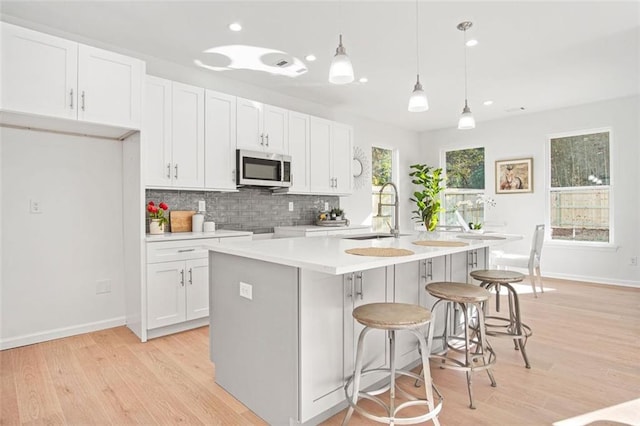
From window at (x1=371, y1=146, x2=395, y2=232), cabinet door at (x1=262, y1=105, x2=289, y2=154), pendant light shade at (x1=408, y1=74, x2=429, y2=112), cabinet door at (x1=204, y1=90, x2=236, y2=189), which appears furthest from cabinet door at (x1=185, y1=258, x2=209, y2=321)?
window at (x1=371, y1=146, x2=395, y2=232)

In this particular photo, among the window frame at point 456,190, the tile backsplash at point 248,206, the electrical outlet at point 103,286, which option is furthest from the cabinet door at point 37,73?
the window frame at point 456,190

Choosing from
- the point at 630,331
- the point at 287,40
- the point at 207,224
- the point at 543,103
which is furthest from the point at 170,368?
the point at 543,103

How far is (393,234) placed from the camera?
9.95 feet

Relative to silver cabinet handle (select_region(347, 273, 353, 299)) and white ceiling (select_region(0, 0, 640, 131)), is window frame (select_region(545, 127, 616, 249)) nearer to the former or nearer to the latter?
white ceiling (select_region(0, 0, 640, 131))

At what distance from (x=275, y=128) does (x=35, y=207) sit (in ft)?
8.19

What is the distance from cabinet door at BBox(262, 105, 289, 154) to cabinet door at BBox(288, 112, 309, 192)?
99 mm

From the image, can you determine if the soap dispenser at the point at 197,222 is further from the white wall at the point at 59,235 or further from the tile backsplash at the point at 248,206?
the white wall at the point at 59,235

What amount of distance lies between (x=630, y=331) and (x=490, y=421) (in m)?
2.41

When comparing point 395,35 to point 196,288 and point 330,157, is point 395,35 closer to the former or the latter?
point 330,157

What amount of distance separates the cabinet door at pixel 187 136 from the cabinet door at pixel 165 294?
841 millimetres

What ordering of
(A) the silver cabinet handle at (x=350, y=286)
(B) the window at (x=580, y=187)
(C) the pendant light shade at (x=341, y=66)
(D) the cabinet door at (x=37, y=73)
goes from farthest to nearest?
(B) the window at (x=580, y=187)
(D) the cabinet door at (x=37, y=73)
(C) the pendant light shade at (x=341, y=66)
(A) the silver cabinet handle at (x=350, y=286)

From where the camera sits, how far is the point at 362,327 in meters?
2.07

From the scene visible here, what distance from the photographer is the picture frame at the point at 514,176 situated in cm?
597

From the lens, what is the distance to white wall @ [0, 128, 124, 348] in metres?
2.96
